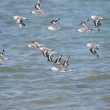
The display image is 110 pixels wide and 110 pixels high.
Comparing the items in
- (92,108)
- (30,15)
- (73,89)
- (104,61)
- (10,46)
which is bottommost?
(92,108)

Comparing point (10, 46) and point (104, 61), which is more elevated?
point (10, 46)

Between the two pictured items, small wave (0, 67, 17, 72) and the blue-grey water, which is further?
small wave (0, 67, 17, 72)

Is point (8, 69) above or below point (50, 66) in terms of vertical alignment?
below

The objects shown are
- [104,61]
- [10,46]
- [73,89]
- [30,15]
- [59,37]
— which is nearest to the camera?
[73,89]

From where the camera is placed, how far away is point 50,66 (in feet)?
78.9

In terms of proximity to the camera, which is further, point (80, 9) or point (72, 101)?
point (80, 9)

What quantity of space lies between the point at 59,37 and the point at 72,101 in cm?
904

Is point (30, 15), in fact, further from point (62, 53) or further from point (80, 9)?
point (62, 53)

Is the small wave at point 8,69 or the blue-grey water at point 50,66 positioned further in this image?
the small wave at point 8,69

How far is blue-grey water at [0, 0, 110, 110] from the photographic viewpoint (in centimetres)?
2017

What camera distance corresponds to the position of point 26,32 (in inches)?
1169

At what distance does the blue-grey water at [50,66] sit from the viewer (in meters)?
20.2

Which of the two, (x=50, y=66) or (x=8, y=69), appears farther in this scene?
(x=50, y=66)

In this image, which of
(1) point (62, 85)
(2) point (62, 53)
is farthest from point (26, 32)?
(1) point (62, 85)
